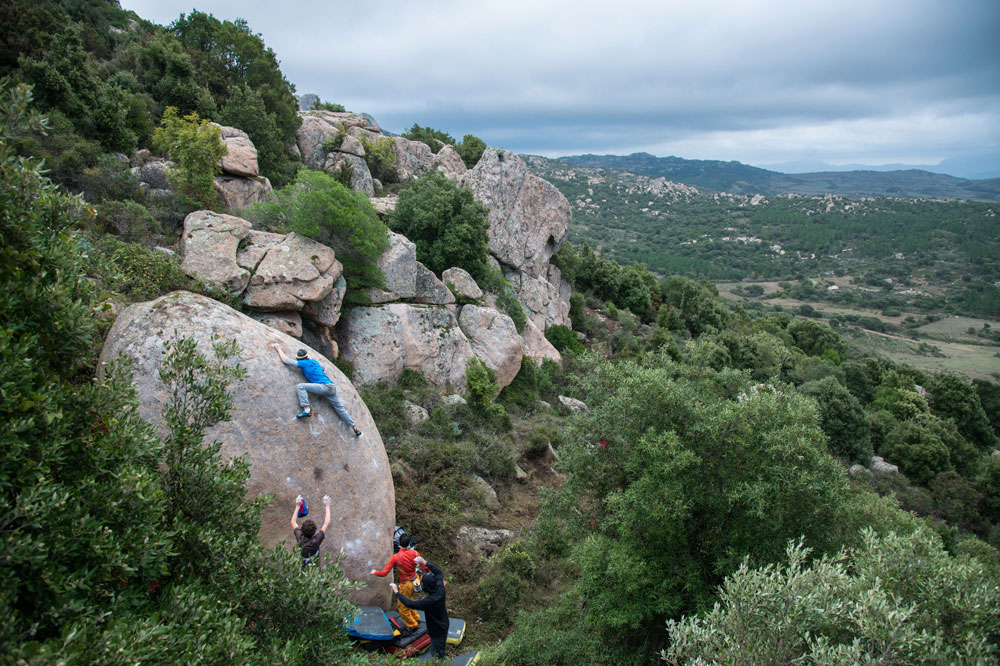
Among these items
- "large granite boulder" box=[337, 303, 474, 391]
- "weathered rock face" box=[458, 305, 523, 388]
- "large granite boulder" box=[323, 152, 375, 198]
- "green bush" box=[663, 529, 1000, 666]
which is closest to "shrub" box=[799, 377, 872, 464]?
"weathered rock face" box=[458, 305, 523, 388]

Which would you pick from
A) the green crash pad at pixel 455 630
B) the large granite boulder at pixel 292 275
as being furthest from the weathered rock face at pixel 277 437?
the large granite boulder at pixel 292 275

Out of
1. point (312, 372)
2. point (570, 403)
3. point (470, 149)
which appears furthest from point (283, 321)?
point (470, 149)

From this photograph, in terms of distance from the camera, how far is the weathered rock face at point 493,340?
21.5 metres

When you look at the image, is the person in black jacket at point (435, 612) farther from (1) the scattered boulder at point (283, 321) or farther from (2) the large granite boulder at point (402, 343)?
(2) the large granite boulder at point (402, 343)

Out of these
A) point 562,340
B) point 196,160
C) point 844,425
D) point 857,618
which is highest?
point 196,160

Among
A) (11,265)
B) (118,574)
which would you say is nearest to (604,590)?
(118,574)

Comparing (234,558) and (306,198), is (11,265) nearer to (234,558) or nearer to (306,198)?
(234,558)

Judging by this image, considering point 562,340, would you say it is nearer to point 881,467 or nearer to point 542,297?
point 542,297

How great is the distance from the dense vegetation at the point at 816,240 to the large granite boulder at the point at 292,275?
101 m

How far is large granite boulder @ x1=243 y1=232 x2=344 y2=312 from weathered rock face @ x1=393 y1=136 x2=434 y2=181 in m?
18.6

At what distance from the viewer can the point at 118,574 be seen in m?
4.03

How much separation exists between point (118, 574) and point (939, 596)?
855cm

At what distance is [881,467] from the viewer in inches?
1276

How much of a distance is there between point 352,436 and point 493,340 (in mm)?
11419
